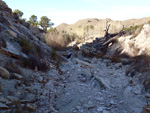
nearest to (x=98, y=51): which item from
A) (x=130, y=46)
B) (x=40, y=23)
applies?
(x=130, y=46)

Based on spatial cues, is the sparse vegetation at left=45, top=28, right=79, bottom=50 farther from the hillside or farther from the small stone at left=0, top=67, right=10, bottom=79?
the small stone at left=0, top=67, right=10, bottom=79

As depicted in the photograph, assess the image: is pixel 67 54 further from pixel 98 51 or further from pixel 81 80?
pixel 81 80

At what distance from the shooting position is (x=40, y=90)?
3.27 m

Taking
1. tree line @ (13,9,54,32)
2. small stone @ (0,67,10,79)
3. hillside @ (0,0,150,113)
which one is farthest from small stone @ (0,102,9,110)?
tree line @ (13,9,54,32)

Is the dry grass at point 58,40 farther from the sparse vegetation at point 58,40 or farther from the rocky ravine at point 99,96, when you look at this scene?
the rocky ravine at point 99,96

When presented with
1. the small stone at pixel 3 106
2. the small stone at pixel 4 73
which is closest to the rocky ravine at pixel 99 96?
the small stone at pixel 3 106

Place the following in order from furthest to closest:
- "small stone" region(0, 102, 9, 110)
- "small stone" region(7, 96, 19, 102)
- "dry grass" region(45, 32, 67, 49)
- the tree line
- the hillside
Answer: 1. the tree line
2. "dry grass" region(45, 32, 67, 49)
3. the hillside
4. "small stone" region(7, 96, 19, 102)
5. "small stone" region(0, 102, 9, 110)

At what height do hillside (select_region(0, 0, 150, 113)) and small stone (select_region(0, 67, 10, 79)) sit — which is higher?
small stone (select_region(0, 67, 10, 79))

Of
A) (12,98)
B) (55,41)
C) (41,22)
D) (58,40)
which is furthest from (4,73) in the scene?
(41,22)

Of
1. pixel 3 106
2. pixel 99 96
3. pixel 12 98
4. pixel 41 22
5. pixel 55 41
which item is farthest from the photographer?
pixel 41 22

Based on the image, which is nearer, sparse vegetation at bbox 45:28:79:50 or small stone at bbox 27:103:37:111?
small stone at bbox 27:103:37:111

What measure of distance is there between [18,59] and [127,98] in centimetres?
344

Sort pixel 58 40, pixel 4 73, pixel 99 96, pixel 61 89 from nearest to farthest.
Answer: pixel 4 73
pixel 99 96
pixel 61 89
pixel 58 40

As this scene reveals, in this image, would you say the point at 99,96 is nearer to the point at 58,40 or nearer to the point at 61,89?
the point at 61,89
